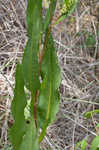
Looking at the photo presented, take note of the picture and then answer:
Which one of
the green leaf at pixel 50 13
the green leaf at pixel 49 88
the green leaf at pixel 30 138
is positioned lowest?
the green leaf at pixel 30 138

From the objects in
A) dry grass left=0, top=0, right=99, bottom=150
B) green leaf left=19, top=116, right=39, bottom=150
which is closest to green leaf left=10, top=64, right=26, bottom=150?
green leaf left=19, top=116, right=39, bottom=150

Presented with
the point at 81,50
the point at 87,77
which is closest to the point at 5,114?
the point at 87,77

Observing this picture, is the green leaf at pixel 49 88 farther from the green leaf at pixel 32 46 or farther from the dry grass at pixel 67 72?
the dry grass at pixel 67 72

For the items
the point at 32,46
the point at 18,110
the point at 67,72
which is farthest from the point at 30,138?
the point at 67,72

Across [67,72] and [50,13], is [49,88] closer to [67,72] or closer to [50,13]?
[50,13]

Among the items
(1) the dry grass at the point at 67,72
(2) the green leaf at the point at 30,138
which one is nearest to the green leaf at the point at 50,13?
(2) the green leaf at the point at 30,138

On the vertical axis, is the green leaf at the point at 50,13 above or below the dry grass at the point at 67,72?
above
